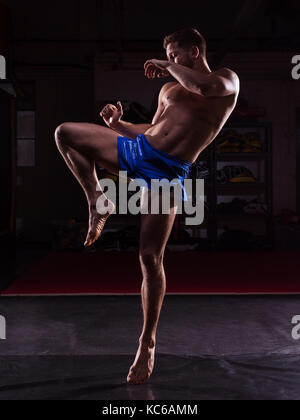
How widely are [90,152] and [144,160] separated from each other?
23 cm

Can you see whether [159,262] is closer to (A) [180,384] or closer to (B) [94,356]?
(A) [180,384]

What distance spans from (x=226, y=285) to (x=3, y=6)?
174 inches

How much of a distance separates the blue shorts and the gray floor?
0.89 m

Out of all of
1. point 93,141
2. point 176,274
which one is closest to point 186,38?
point 93,141

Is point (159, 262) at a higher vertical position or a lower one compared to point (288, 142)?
lower

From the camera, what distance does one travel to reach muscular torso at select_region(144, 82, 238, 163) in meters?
2.09

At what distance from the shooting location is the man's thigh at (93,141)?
206 cm

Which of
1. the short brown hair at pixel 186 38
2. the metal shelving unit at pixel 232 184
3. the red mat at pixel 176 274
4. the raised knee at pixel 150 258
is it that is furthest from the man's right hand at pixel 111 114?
the metal shelving unit at pixel 232 184

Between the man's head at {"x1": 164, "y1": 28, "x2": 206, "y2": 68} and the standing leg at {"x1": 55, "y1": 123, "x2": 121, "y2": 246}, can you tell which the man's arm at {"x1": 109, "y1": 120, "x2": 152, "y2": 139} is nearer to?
the standing leg at {"x1": 55, "y1": 123, "x2": 121, "y2": 246}

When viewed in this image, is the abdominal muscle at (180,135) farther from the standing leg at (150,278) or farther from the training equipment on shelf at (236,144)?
the training equipment on shelf at (236,144)

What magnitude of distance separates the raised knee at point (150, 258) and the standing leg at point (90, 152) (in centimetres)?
22

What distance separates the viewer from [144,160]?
210 cm

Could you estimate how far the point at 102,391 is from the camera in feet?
6.72
